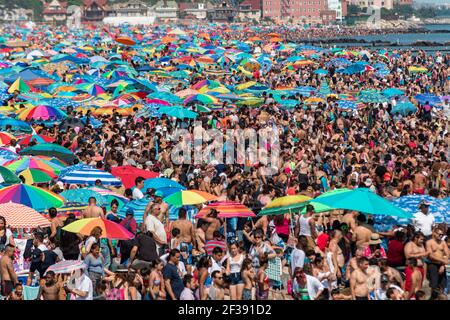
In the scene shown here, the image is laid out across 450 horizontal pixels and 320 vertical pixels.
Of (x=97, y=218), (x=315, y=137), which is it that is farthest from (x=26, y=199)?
(x=315, y=137)

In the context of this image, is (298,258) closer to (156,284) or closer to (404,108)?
(156,284)

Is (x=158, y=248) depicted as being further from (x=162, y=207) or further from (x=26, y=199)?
(x=26, y=199)

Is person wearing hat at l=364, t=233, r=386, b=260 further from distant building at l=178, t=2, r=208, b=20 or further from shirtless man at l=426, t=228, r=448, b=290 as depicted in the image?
distant building at l=178, t=2, r=208, b=20

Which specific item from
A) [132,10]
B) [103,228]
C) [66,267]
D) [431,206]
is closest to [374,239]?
[431,206]

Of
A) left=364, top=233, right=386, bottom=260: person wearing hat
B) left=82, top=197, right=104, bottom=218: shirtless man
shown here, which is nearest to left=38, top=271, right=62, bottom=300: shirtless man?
left=82, top=197, right=104, bottom=218: shirtless man

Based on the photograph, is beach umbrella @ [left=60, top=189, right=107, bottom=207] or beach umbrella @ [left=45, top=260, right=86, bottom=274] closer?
beach umbrella @ [left=45, top=260, right=86, bottom=274]
